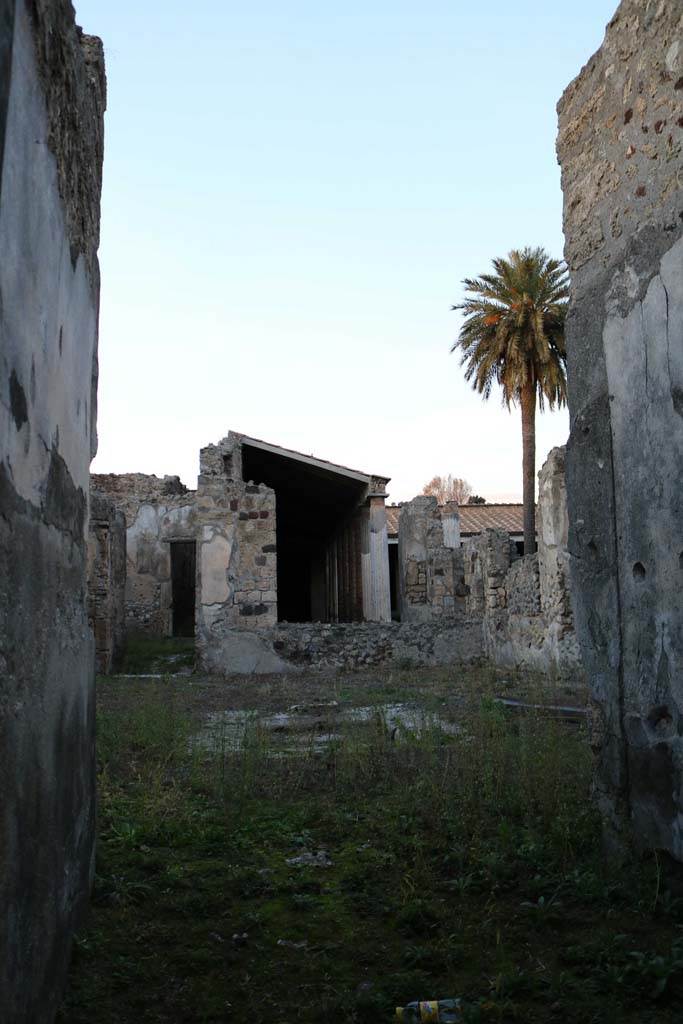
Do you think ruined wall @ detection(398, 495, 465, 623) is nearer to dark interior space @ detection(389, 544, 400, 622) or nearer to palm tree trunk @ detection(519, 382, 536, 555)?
palm tree trunk @ detection(519, 382, 536, 555)

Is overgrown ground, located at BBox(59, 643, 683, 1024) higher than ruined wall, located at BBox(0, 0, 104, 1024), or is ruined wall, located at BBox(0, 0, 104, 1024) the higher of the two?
ruined wall, located at BBox(0, 0, 104, 1024)

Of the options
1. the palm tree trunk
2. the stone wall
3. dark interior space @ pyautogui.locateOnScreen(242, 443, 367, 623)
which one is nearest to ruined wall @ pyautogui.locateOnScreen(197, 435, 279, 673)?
the stone wall

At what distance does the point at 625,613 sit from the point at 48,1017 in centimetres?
262

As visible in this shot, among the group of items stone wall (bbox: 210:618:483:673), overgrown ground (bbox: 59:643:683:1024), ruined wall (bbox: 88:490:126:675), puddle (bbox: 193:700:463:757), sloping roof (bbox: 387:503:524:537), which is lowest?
overgrown ground (bbox: 59:643:683:1024)

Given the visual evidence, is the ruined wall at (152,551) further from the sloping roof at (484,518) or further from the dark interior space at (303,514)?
the sloping roof at (484,518)

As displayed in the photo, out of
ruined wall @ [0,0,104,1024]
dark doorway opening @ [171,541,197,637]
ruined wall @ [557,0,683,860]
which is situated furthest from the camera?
dark doorway opening @ [171,541,197,637]

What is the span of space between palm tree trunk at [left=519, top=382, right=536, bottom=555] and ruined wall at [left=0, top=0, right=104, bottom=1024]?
1860 centimetres

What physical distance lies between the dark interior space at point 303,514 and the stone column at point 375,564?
19.7 inches

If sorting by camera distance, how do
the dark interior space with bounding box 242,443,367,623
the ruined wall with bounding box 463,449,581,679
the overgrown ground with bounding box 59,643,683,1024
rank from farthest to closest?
the dark interior space with bounding box 242,443,367,623, the ruined wall with bounding box 463,449,581,679, the overgrown ground with bounding box 59,643,683,1024

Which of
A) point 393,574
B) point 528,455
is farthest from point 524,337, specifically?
point 393,574

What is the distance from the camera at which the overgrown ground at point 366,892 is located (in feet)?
9.13

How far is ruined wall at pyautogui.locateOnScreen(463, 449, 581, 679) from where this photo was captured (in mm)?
11742

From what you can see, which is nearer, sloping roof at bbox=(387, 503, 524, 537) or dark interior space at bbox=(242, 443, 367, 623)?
dark interior space at bbox=(242, 443, 367, 623)

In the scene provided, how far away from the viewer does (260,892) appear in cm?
369
